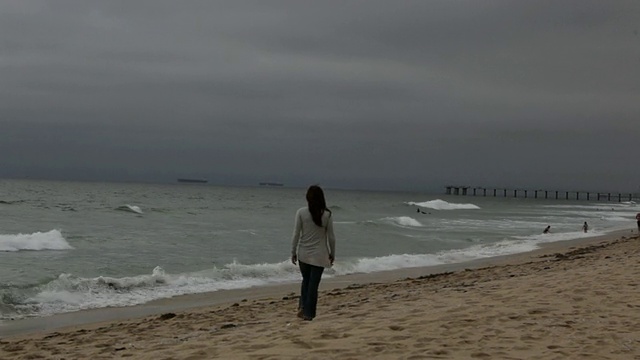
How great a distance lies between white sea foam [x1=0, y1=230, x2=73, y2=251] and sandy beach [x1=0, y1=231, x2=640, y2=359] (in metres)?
11.7

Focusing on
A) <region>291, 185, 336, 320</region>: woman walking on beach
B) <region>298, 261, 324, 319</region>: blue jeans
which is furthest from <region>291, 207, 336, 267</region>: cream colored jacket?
<region>298, 261, 324, 319</region>: blue jeans

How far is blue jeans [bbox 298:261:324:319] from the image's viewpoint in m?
6.62

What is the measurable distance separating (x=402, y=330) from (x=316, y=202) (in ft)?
5.16

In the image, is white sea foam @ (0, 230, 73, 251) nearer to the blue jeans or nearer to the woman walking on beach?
the blue jeans

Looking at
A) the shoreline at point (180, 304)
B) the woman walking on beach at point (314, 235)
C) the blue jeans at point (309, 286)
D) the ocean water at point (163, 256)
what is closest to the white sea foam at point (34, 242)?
the ocean water at point (163, 256)

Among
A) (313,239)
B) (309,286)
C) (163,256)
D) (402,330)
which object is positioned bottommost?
(163,256)

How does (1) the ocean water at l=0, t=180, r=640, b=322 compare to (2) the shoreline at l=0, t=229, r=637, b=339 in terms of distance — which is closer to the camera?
(2) the shoreline at l=0, t=229, r=637, b=339

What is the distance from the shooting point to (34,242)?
20.2 metres

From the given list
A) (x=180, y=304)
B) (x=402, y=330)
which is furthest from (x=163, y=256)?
(x=402, y=330)

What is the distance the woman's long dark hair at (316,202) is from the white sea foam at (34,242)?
1554 centimetres

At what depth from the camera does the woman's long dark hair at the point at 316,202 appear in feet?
21.1

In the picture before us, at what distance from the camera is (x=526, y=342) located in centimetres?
551

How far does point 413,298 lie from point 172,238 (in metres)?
16.8

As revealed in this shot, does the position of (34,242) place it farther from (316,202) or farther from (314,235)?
(316,202)
